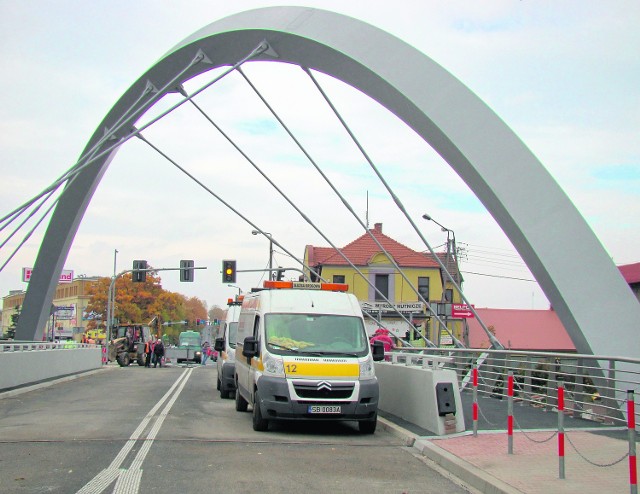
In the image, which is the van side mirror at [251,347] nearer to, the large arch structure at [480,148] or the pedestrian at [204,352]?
the large arch structure at [480,148]

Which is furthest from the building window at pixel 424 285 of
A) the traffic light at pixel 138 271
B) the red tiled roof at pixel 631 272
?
the red tiled roof at pixel 631 272

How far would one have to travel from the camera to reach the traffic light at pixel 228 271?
118ft

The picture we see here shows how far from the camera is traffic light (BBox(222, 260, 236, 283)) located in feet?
118

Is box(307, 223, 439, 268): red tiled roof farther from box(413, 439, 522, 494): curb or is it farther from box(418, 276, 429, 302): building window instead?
box(413, 439, 522, 494): curb

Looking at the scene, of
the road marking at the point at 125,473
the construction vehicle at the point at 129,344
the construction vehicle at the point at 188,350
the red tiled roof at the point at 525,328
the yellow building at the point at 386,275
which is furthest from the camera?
the construction vehicle at the point at 188,350

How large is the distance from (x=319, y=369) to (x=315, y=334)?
1.01m

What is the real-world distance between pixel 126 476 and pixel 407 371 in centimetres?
636

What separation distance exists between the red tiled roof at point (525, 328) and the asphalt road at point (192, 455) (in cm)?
4590

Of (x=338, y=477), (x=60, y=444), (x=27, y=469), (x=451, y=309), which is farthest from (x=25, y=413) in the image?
(x=451, y=309)

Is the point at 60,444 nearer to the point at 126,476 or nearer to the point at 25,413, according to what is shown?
the point at 126,476

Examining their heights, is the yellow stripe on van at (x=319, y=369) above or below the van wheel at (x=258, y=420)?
above

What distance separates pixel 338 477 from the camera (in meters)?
8.62

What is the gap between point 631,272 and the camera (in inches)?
1254

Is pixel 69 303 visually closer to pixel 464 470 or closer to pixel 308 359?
pixel 308 359
